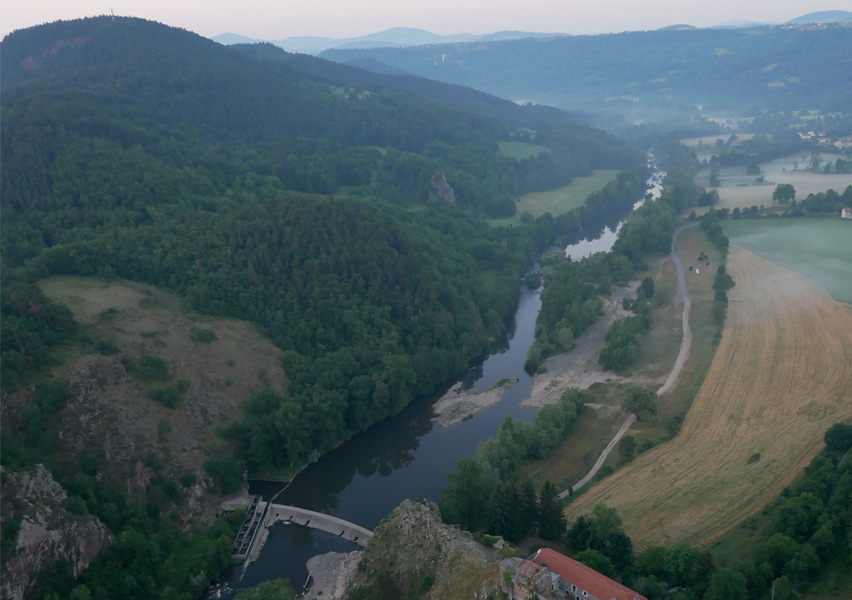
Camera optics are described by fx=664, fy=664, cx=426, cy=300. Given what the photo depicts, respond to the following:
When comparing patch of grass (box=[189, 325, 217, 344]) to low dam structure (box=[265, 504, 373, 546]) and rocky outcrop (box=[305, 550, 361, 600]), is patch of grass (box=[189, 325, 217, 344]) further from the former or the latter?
rocky outcrop (box=[305, 550, 361, 600])

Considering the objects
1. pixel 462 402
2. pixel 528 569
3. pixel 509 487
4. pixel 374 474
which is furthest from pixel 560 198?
pixel 528 569

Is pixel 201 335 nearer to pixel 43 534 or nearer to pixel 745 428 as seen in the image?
pixel 43 534

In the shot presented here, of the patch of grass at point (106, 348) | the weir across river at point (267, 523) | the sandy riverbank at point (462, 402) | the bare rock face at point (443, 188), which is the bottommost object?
the weir across river at point (267, 523)

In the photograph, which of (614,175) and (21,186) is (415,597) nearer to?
(21,186)

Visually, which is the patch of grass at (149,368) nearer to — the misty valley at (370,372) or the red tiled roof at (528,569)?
the misty valley at (370,372)

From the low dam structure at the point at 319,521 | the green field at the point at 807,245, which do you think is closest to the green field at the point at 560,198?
the green field at the point at 807,245

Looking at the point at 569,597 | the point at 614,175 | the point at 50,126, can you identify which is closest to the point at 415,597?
the point at 569,597
